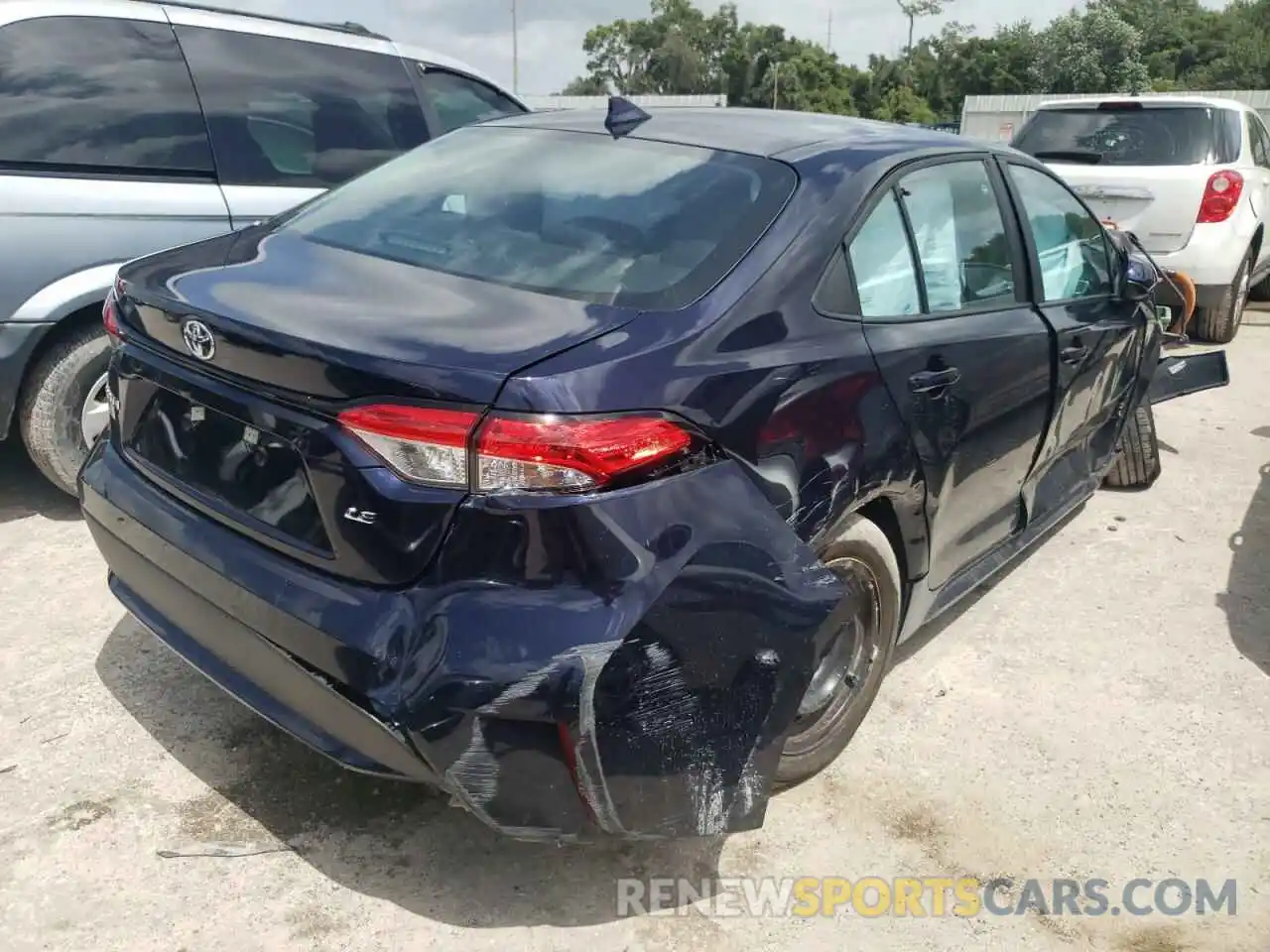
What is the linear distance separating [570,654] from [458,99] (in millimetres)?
4015

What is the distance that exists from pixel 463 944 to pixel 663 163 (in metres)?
1.85

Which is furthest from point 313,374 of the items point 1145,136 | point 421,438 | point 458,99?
point 1145,136

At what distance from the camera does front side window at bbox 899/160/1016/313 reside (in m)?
2.81

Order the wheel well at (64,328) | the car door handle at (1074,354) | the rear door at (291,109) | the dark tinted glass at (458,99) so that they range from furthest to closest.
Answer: the dark tinted glass at (458,99)
the rear door at (291,109)
the wheel well at (64,328)
the car door handle at (1074,354)

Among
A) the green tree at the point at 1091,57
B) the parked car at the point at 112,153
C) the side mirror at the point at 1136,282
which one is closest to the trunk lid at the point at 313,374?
the parked car at the point at 112,153

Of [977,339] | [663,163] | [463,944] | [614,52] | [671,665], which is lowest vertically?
[463,944]

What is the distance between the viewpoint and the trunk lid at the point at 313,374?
6.12 ft

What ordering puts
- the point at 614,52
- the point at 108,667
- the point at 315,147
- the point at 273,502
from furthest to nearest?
the point at 614,52, the point at 315,147, the point at 108,667, the point at 273,502

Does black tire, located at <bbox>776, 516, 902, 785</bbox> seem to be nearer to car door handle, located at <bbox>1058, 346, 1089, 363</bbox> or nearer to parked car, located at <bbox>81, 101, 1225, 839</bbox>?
parked car, located at <bbox>81, 101, 1225, 839</bbox>

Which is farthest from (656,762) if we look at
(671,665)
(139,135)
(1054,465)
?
(139,135)

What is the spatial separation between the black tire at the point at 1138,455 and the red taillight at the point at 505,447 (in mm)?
3705

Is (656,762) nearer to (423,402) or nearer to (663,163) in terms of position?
(423,402)

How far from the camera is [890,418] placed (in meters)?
2.47

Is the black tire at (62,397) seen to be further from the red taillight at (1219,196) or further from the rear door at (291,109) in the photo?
the red taillight at (1219,196)
